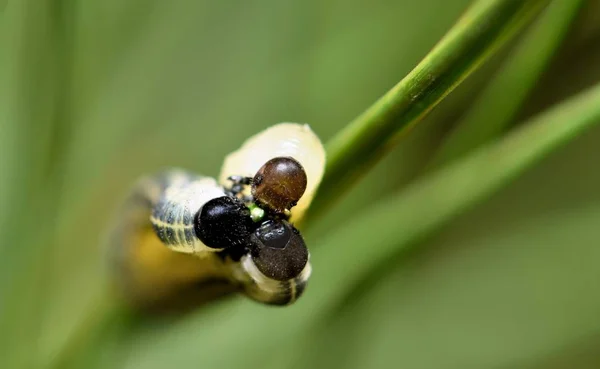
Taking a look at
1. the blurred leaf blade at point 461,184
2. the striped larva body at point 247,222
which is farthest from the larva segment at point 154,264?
the blurred leaf blade at point 461,184

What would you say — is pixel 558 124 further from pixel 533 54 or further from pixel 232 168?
pixel 232 168

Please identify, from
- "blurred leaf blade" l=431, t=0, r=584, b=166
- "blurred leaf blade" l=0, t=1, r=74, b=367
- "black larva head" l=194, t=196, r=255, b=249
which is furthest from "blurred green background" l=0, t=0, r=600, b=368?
"black larva head" l=194, t=196, r=255, b=249

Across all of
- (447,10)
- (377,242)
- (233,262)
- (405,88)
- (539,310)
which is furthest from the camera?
(539,310)

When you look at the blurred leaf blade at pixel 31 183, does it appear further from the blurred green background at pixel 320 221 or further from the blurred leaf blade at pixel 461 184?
the blurred leaf blade at pixel 461 184

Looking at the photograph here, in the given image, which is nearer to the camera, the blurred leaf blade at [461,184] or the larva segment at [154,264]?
the blurred leaf blade at [461,184]

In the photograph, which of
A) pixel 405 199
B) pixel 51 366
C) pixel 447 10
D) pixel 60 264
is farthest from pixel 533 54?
pixel 60 264

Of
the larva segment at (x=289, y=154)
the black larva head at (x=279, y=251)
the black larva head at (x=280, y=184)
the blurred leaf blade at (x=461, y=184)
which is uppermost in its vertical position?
the blurred leaf blade at (x=461, y=184)
